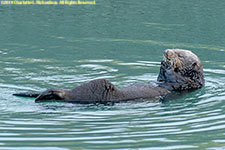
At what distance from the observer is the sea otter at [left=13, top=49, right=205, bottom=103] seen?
7.42m

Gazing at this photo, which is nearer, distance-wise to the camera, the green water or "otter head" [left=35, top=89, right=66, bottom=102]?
the green water

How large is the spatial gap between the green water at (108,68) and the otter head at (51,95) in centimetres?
9

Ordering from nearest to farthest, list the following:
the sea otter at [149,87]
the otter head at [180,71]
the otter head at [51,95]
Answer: the otter head at [51,95] → the sea otter at [149,87] → the otter head at [180,71]

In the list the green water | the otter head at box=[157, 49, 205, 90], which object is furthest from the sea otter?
the green water

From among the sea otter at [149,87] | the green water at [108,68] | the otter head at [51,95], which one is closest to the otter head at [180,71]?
the sea otter at [149,87]

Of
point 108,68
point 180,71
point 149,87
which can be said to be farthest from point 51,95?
point 108,68

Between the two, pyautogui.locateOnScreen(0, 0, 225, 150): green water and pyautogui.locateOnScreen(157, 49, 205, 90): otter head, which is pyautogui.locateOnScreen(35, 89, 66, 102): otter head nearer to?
pyautogui.locateOnScreen(0, 0, 225, 150): green water

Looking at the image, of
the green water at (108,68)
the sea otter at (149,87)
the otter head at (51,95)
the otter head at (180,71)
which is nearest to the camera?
the green water at (108,68)

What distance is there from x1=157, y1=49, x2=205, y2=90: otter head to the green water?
0.79 ft

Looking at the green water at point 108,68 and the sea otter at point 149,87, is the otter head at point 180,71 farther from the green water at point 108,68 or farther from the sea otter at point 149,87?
the green water at point 108,68

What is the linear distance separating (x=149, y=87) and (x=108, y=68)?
214 centimetres

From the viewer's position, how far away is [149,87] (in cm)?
830

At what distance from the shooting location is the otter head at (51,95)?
24.0ft

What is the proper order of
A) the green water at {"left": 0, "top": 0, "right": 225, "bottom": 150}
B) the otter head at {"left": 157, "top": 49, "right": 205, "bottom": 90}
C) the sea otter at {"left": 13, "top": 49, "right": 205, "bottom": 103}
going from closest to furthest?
the green water at {"left": 0, "top": 0, "right": 225, "bottom": 150}
the sea otter at {"left": 13, "top": 49, "right": 205, "bottom": 103}
the otter head at {"left": 157, "top": 49, "right": 205, "bottom": 90}
